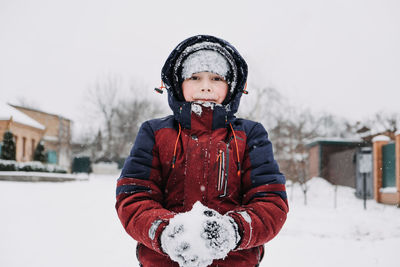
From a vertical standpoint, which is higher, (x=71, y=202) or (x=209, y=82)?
(x=209, y=82)

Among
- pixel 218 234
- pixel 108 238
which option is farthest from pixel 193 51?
pixel 108 238

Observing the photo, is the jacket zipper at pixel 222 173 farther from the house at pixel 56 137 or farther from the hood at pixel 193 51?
the house at pixel 56 137

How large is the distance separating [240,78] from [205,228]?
101 cm

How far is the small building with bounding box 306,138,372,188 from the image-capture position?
19.5 metres

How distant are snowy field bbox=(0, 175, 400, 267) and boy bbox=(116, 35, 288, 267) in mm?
3374

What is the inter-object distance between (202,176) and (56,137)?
128ft

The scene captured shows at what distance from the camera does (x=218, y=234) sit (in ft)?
4.23

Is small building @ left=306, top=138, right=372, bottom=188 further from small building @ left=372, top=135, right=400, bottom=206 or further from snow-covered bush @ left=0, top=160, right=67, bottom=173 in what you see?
snow-covered bush @ left=0, top=160, right=67, bottom=173

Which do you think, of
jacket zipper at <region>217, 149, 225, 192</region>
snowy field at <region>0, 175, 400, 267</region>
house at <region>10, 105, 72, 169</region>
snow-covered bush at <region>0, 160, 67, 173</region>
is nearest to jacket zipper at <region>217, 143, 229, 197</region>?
jacket zipper at <region>217, 149, 225, 192</region>

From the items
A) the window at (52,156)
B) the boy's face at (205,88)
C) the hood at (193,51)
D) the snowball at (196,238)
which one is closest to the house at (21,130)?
the window at (52,156)

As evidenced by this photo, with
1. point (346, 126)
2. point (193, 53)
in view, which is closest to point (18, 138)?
point (193, 53)

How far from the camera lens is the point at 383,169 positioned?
13703mm

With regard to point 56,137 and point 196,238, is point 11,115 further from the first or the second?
point 196,238

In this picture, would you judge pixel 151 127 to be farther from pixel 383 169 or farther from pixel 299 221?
pixel 383 169
